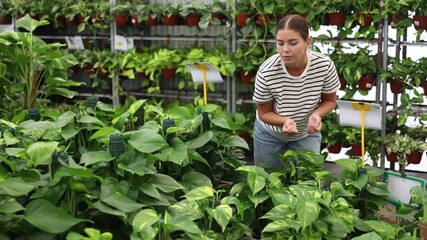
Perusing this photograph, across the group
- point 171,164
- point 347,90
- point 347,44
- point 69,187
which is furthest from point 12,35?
point 347,44

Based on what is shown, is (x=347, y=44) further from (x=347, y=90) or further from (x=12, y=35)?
(x=12, y=35)

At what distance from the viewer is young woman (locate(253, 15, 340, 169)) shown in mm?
2879

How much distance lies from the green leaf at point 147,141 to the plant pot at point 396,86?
3.65 meters

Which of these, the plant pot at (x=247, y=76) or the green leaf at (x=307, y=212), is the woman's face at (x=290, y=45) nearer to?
the green leaf at (x=307, y=212)

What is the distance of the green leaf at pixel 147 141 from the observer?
6.28 feet

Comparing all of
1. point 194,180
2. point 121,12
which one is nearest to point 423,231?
point 194,180

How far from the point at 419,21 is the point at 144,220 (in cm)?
404

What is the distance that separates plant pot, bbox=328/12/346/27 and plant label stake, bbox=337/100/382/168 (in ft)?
7.55

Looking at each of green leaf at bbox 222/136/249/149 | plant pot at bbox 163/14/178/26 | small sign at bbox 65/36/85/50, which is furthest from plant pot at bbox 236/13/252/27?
green leaf at bbox 222/136/249/149

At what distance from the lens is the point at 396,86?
5145mm

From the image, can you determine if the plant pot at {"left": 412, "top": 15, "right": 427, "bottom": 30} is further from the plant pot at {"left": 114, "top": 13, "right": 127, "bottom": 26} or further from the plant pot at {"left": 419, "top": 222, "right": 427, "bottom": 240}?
the plant pot at {"left": 419, "top": 222, "right": 427, "bottom": 240}

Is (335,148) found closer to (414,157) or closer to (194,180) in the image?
(414,157)

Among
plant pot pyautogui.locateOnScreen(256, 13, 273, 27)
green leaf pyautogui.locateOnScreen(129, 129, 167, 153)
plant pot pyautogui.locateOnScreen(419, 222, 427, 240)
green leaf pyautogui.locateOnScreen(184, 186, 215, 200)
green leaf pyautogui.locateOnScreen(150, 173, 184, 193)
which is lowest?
plant pot pyautogui.locateOnScreen(419, 222, 427, 240)

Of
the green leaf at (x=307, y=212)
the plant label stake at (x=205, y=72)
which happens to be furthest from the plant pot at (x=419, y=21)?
the green leaf at (x=307, y=212)
